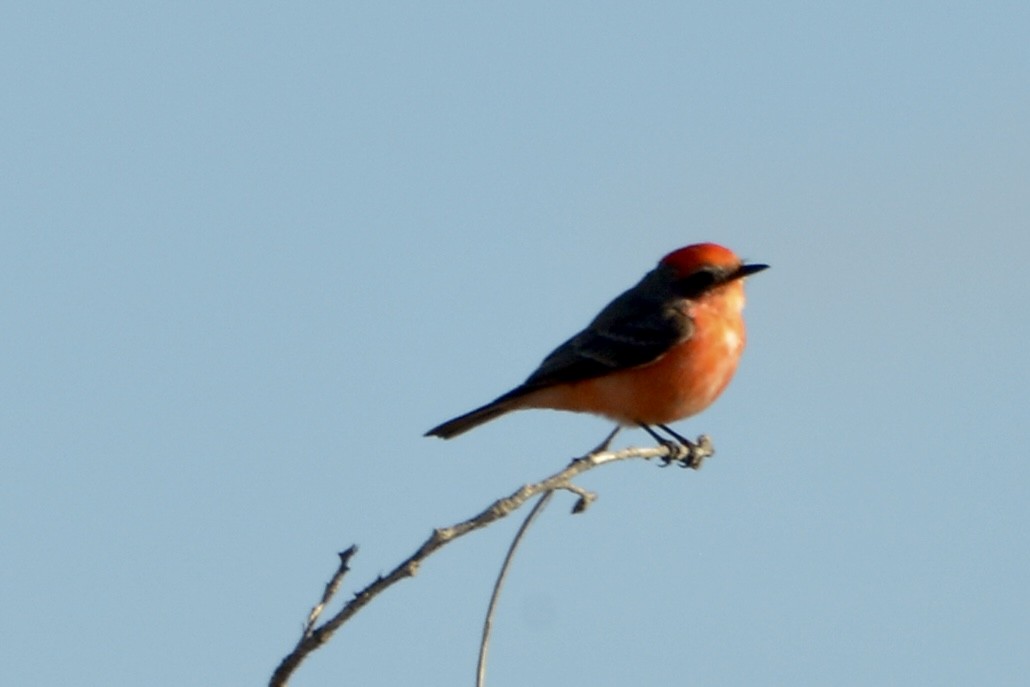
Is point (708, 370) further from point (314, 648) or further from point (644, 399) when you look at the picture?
point (314, 648)

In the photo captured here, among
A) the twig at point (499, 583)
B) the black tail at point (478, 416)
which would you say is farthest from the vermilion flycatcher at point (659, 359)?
the twig at point (499, 583)

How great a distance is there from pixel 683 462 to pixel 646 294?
1.26 m

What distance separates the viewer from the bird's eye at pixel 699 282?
9500 mm

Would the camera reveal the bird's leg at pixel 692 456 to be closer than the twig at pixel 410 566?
No

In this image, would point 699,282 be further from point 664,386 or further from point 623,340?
point 664,386

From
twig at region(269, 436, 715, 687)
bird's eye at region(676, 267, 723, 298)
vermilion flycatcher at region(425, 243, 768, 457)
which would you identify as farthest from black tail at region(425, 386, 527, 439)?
twig at region(269, 436, 715, 687)

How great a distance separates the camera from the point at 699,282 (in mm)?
9539

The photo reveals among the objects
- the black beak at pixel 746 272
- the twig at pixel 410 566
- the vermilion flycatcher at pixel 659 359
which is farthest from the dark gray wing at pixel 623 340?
the twig at pixel 410 566

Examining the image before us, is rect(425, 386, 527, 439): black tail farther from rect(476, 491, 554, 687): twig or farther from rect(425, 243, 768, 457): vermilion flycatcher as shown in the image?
rect(476, 491, 554, 687): twig

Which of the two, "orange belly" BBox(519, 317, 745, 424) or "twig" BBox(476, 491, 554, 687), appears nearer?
"twig" BBox(476, 491, 554, 687)

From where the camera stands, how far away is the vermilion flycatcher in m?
9.02

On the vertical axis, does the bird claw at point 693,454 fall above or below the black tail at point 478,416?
below

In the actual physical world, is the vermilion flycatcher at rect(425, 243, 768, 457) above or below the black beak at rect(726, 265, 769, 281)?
below

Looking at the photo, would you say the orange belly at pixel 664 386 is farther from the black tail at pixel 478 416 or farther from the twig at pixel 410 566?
the twig at pixel 410 566
